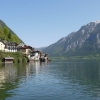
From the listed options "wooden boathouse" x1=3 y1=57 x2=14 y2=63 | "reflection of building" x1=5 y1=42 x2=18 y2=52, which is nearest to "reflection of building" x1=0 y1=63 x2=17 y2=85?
"wooden boathouse" x1=3 y1=57 x2=14 y2=63

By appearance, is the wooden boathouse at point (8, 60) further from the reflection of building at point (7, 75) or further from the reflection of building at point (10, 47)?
the reflection of building at point (7, 75)

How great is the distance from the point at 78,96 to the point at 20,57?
5482 inches

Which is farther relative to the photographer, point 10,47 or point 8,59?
point 10,47

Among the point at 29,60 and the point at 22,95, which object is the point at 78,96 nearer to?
the point at 22,95

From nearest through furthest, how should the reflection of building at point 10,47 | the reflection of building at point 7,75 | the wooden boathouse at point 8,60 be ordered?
1. the reflection of building at point 7,75
2. the wooden boathouse at point 8,60
3. the reflection of building at point 10,47

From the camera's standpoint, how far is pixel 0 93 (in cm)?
3759

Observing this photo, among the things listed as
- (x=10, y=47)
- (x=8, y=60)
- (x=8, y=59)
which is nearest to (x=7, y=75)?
(x=8, y=60)

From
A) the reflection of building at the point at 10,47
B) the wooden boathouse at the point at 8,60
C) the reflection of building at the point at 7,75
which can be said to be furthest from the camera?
the reflection of building at the point at 10,47

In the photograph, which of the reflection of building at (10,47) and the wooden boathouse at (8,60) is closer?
the wooden boathouse at (8,60)

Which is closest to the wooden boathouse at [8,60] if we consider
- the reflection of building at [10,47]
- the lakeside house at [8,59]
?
the lakeside house at [8,59]

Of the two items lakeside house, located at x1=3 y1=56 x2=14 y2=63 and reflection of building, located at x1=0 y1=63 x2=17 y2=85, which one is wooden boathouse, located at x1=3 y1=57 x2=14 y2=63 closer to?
A: lakeside house, located at x1=3 y1=56 x2=14 y2=63

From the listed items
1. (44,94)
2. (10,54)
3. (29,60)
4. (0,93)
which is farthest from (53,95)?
(29,60)

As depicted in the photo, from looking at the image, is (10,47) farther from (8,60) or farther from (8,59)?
(8,60)

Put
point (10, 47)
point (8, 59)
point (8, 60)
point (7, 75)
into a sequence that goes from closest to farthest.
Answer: point (7, 75) < point (8, 60) < point (8, 59) < point (10, 47)
